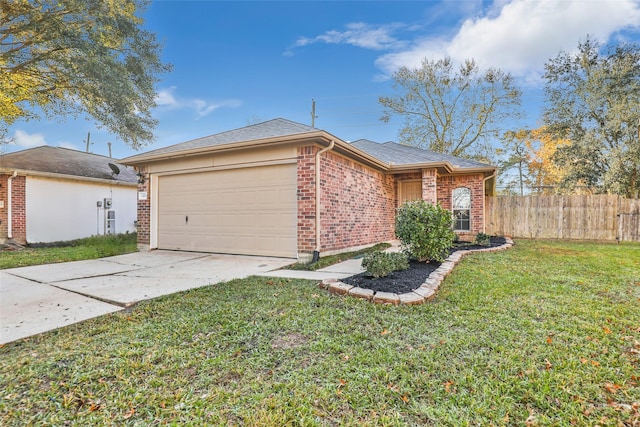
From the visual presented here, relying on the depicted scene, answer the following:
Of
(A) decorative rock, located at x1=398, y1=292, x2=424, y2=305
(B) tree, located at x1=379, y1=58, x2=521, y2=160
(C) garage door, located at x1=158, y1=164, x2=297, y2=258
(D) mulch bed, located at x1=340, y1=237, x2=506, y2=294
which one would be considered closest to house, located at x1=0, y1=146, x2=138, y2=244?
(C) garage door, located at x1=158, y1=164, x2=297, y2=258

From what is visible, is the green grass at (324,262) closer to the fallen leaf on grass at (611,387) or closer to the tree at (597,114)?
the fallen leaf on grass at (611,387)

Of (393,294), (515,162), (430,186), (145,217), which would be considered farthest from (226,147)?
(515,162)

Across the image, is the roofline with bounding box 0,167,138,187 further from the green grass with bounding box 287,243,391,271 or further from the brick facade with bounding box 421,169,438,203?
the brick facade with bounding box 421,169,438,203

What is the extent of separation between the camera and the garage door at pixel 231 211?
6.44 meters

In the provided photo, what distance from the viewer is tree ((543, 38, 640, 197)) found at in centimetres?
1107

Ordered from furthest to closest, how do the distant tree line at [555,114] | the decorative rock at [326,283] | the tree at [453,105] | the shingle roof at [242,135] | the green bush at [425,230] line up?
1. the tree at [453,105]
2. the distant tree line at [555,114]
3. the shingle roof at [242,135]
4. the green bush at [425,230]
5. the decorative rock at [326,283]

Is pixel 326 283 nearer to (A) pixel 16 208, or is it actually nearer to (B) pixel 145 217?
(B) pixel 145 217

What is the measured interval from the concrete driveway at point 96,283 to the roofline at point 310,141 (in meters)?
2.39

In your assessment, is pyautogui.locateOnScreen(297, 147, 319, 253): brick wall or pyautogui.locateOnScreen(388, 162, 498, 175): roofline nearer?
pyautogui.locateOnScreen(297, 147, 319, 253): brick wall

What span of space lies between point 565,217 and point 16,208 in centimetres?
1831

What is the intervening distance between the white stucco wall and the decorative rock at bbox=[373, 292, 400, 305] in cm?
1234

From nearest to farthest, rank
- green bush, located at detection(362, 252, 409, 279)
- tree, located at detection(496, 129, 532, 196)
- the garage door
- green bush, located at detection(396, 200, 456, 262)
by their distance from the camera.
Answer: green bush, located at detection(362, 252, 409, 279) < green bush, located at detection(396, 200, 456, 262) < the garage door < tree, located at detection(496, 129, 532, 196)

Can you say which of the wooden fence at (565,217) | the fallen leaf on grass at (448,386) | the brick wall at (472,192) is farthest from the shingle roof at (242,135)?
the wooden fence at (565,217)

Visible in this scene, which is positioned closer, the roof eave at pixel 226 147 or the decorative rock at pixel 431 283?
the decorative rock at pixel 431 283
